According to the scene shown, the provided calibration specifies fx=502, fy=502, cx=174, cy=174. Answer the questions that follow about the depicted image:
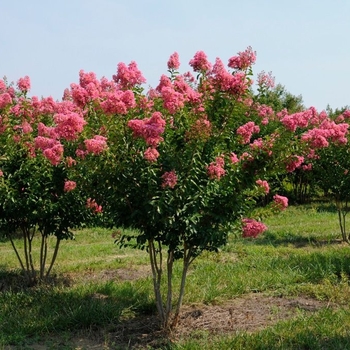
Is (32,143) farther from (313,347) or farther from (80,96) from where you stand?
(313,347)

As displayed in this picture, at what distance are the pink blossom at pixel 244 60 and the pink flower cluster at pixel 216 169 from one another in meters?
0.82

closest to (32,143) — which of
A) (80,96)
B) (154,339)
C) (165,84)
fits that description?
(80,96)

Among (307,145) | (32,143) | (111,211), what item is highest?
(32,143)

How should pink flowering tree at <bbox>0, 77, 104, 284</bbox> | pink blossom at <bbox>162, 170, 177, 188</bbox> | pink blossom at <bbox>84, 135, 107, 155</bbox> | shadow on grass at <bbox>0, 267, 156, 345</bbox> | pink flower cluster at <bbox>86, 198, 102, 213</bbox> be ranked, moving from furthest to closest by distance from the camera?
pink flowering tree at <bbox>0, 77, 104, 284</bbox>
pink flower cluster at <bbox>86, 198, 102, 213</bbox>
shadow on grass at <bbox>0, 267, 156, 345</bbox>
pink blossom at <bbox>162, 170, 177, 188</bbox>
pink blossom at <bbox>84, 135, 107, 155</bbox>

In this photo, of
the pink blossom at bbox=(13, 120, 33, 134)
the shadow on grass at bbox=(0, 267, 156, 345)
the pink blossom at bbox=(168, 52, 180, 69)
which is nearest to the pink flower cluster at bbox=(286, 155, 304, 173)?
the pink blossom at bbox=(168, 52, 180, 69)

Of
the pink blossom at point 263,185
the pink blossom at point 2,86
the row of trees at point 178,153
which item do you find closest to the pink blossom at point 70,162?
the row of trees at point 178,153

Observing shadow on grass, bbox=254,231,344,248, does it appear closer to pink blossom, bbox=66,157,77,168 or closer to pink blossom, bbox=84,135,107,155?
pink blossom, bbox=66,157,77,168

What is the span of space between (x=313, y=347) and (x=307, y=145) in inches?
66.4

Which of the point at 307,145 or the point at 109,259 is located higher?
the point at 307,145

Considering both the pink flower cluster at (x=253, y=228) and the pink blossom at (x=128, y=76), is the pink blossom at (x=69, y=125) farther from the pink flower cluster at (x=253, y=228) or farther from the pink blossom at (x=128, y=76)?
Result: the pink flower cluster at (x=253, y=228)

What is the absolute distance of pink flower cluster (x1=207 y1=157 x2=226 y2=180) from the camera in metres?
4.12

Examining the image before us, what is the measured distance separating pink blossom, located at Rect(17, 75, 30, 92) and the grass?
251 cm

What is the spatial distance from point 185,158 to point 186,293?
2043 mm

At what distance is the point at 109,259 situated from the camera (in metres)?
8.73
